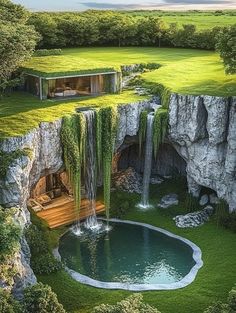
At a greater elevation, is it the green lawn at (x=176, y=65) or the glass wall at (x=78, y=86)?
the green lawn at (x=176, y=65)

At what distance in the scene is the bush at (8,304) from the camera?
2021 centimetres

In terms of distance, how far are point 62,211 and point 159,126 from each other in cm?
856

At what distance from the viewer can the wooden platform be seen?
110 feet

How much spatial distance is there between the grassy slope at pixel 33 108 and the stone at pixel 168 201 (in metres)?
7.23

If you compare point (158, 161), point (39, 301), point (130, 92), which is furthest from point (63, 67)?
point (39, 301)

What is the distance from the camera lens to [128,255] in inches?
1204

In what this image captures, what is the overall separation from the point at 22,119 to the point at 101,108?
5.25 metres

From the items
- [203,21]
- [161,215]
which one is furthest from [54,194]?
[203,21]

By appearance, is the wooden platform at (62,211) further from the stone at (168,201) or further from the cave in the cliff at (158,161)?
the cave in the cliff at (158,161)

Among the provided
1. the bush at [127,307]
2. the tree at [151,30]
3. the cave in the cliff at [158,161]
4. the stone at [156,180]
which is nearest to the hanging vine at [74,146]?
the cave in the cliff at [158,161]

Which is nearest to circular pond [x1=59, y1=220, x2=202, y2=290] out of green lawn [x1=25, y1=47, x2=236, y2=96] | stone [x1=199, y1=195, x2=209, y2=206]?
stone [x1=199, y1=195, x2=209, y2=206]

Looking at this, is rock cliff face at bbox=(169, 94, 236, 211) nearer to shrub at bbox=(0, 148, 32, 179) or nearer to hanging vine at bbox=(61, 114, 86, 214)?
hanging vine at bbox=(61, 114, 86, 214)

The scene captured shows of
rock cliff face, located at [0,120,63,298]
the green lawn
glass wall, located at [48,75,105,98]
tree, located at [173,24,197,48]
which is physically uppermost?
tree, located at [173,24,197,48]

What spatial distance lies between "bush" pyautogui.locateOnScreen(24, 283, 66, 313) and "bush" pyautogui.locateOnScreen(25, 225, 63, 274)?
5.90 metres
